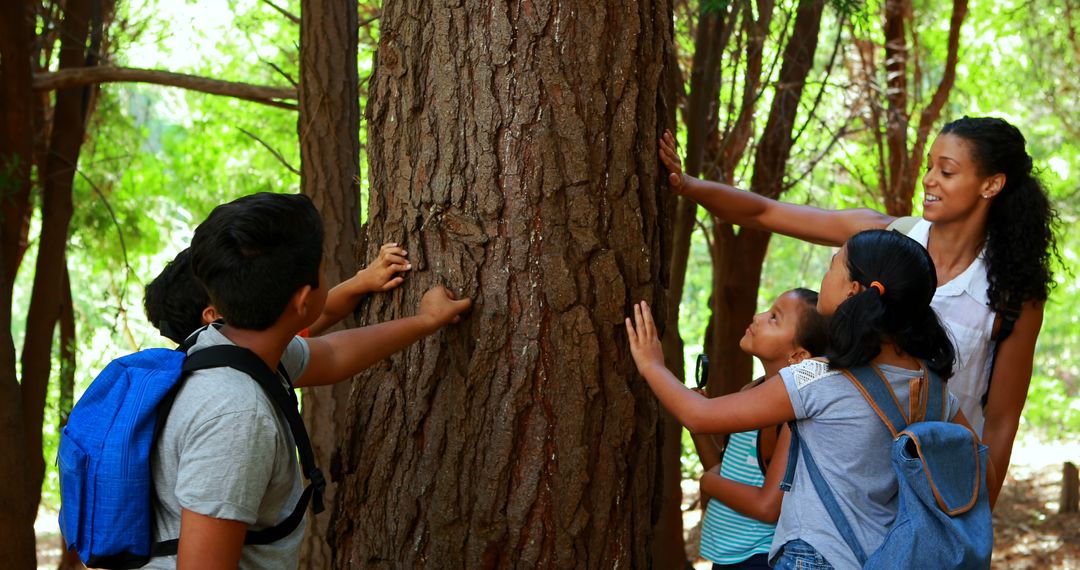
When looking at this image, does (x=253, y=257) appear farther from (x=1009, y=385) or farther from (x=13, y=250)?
(x=13, y=250)

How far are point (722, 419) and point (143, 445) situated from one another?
1.25 m

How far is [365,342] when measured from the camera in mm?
2547

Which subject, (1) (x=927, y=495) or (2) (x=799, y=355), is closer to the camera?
(1) (x=927, y=495)

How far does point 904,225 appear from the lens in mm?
3301

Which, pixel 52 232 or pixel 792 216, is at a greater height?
pixel 792 216

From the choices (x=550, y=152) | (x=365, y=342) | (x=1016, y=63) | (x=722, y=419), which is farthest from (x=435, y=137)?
(x=1016, y=63)

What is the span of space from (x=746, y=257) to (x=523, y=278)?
205 inches

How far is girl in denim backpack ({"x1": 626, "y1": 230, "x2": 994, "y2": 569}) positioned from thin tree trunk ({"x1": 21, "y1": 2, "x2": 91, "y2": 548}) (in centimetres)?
617

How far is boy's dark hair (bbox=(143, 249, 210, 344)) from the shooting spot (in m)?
2.78

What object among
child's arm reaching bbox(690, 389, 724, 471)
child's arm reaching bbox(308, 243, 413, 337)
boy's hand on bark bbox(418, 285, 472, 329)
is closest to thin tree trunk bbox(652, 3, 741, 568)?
child's arm reaching bbox(690, 389, 724, 471)

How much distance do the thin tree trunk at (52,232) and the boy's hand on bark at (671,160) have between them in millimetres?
5782

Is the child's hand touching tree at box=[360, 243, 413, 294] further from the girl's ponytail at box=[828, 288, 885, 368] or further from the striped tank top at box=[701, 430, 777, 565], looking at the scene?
the striped tank top at box=[701, 430, 777, 565]

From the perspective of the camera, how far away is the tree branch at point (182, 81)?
20.6 feet

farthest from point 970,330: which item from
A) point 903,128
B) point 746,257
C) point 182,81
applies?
point 903,128
